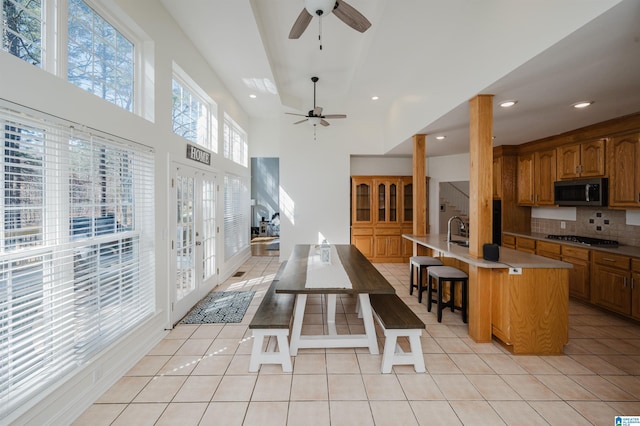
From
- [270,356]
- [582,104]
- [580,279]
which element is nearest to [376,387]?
[270,356]

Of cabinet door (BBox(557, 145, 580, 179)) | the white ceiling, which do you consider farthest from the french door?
cabinet door (BBox(557, 145, 580, 179))

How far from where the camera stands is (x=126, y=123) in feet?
7.88

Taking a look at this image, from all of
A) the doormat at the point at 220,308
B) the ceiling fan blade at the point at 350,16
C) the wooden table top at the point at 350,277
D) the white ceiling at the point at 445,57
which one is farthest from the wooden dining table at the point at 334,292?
the ceiling fan blade at the point at 350,16

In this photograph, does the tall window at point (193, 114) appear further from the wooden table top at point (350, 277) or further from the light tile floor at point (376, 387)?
the light tile floor at point (376, 387)

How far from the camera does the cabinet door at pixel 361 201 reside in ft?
21.3

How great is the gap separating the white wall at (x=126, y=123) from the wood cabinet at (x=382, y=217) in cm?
396

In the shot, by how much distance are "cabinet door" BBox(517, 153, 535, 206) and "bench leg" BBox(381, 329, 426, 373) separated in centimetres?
417

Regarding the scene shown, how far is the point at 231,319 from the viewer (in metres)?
3.45

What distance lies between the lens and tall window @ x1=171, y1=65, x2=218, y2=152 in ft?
11.7

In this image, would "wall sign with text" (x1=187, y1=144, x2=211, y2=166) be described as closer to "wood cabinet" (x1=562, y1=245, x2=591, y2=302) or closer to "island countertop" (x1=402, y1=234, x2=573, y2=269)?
"island countertop" (x1=402, y1=234, x2=573, y2=269)

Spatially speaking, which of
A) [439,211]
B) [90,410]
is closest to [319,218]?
[439,211]

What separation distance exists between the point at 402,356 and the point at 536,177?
4.41m

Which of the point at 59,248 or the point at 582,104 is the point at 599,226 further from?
the point at 59,248

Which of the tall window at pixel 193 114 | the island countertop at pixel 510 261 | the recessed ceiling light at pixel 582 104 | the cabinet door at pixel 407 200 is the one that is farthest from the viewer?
the cabinet door at pixel 407 200
